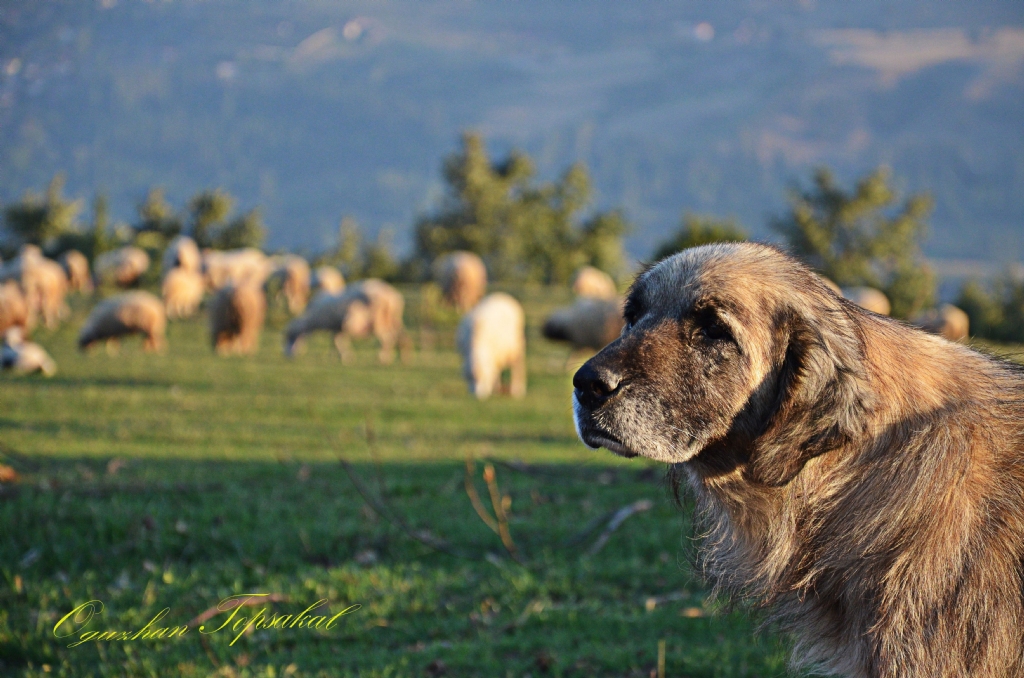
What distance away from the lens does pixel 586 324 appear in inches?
920

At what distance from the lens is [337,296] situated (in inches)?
1032

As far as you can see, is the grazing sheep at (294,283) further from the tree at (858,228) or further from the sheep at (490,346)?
the tree at (858,228)

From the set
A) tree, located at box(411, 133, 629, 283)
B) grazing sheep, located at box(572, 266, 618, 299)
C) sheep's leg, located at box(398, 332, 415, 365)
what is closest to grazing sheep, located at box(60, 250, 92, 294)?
sheep's leg, located at box(398, 332, 415, 365)

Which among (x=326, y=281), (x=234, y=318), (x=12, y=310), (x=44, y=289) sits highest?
(x=44, y=289)

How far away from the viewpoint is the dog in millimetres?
2564

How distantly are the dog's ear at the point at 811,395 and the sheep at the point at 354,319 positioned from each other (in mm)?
21931

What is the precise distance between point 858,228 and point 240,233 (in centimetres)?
4467

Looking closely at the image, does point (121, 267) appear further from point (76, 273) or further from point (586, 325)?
point (586, 325)

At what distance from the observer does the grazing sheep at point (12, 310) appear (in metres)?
19.2

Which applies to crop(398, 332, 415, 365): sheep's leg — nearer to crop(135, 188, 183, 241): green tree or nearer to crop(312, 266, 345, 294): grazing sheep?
crop(312, 266, 345, 294): grazing sheep

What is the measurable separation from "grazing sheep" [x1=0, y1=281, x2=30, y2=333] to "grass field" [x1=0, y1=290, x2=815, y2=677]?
7.37 m

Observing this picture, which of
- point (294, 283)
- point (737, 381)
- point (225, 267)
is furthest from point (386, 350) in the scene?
point (737, 381)

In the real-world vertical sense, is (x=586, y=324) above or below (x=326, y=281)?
below

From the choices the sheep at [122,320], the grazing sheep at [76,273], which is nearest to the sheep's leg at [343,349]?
the sheep at [122,320]
